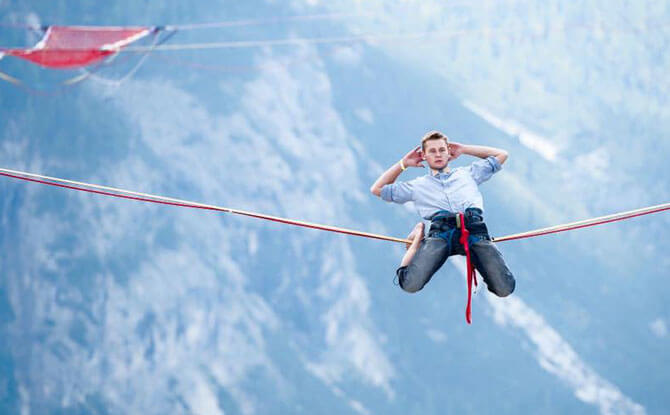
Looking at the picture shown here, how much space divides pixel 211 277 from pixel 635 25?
35034mm

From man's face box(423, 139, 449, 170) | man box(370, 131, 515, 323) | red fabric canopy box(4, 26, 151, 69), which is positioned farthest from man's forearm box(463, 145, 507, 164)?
red fabric canopy box(4, 26, 151, 69)

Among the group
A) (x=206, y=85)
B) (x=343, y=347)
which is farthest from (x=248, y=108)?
(x=343, y=347)

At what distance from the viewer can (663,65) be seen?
6650 centimetres

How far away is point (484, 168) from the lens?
868cm

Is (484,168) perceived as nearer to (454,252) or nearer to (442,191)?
(442,191)

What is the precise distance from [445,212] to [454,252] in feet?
1.27

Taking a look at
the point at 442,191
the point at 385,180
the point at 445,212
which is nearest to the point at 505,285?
the point at 445,212

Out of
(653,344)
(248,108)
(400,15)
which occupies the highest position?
(400,15)

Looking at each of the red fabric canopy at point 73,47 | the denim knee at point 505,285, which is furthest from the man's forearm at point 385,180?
the red fabric canopy at point 73,47

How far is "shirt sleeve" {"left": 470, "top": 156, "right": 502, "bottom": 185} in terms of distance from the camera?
28.5 ft

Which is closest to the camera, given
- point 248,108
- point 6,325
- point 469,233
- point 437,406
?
point 469,233

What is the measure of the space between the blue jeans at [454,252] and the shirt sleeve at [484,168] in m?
0.47

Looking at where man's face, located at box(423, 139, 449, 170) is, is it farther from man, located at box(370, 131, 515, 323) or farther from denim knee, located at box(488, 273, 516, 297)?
denim knee, located at box(488, 273, 516, 297)

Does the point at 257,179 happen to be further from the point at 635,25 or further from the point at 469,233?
the point at 469,233
